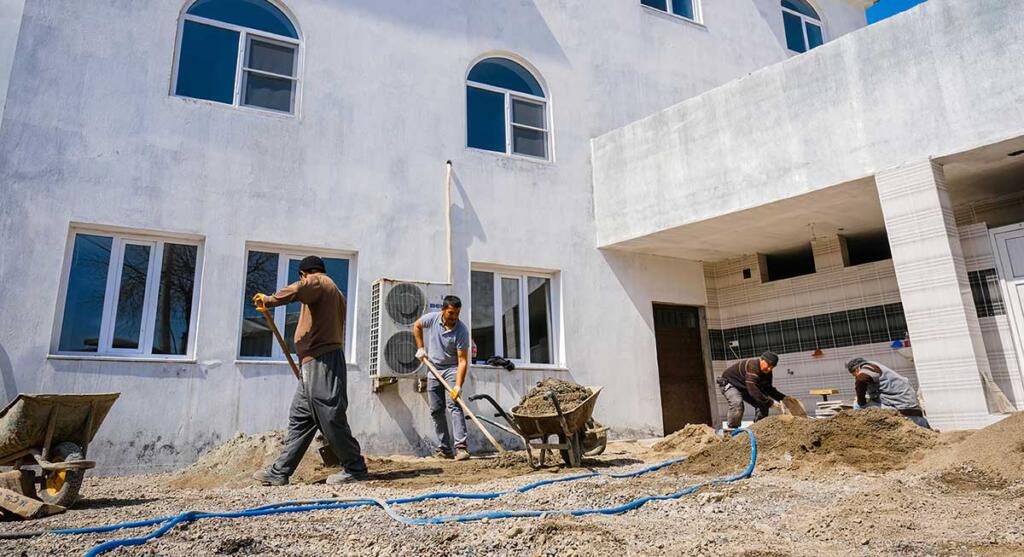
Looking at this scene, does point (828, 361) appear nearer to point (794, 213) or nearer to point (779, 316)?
point (779, 316)

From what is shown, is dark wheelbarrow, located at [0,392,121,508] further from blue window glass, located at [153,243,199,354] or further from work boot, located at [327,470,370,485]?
blue window glass, located at [153,243,199,354]

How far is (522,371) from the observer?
9133 mm

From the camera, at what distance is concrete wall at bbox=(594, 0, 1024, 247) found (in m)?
6.96

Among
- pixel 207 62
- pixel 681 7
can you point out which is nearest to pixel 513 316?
pixel 207 62

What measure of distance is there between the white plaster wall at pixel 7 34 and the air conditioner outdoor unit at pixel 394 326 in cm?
447

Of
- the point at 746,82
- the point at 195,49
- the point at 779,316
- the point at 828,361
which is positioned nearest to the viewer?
the point at 195,49

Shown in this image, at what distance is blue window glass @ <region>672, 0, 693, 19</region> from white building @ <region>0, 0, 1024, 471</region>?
92 centimetres

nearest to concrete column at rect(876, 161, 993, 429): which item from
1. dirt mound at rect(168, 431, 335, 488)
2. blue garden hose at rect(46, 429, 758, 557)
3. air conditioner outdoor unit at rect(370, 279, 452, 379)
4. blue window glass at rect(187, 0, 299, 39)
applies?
blue garden hose at rect(46, 429, 758, 557)

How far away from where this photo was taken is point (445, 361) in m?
7.59

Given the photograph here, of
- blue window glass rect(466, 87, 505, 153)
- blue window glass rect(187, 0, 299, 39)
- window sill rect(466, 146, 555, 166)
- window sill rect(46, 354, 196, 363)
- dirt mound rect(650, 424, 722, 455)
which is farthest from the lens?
blue window glass rect(466, 87, 505, 153)

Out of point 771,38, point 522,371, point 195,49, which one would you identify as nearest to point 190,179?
point 195,49

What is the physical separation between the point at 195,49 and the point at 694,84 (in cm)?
826

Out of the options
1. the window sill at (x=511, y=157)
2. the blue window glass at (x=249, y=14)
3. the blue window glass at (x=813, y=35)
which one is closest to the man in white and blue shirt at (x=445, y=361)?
the window sill at (x=511, y=157)

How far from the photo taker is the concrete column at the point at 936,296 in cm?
673
